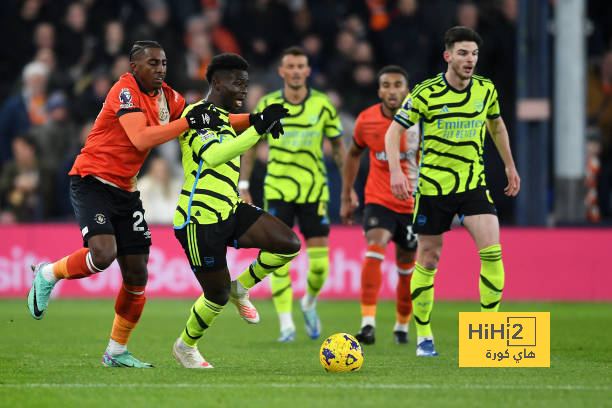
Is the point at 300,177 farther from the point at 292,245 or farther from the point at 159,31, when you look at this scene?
the point at 159,31

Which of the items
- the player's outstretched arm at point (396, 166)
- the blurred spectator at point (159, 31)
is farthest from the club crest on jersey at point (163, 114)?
the blurred spectator at point (159, 31)

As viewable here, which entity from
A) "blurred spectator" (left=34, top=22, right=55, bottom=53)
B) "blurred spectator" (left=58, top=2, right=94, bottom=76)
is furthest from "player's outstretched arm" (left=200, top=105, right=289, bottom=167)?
"blurred spectator" (left=34, top=22, right=55, bottom=53)

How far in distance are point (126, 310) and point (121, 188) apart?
0.91 meters

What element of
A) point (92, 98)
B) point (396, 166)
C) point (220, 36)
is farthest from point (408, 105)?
point (220, 36)

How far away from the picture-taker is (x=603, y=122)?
16031 millimetres

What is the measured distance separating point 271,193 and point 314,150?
23.2 inches

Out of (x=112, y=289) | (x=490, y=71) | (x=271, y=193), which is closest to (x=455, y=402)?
Result: (x=271, y=193)

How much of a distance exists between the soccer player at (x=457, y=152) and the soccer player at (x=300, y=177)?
2.16 m

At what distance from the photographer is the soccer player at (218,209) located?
23.2 feet

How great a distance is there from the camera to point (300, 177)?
33.2 ft

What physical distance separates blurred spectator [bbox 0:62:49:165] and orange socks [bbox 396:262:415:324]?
8.18 meters

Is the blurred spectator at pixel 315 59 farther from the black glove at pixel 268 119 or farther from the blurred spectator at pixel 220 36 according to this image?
the black glove at pixel 268 119

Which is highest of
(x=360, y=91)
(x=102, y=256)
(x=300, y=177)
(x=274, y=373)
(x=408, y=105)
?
(x=360, y=91)

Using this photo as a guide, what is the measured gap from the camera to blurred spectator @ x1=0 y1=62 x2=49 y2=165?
52.8ft
